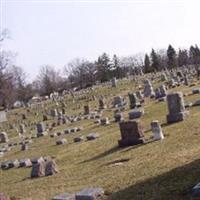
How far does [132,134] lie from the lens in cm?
2008

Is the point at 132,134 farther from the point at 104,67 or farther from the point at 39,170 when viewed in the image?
the point at 104,67

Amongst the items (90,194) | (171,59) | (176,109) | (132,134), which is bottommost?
(90,194)

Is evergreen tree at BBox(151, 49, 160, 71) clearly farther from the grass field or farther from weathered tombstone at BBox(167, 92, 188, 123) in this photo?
weathered tombstone at BBox(167, 92, 188, 123)

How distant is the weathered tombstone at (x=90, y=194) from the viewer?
487 inches

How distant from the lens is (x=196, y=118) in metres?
21.8

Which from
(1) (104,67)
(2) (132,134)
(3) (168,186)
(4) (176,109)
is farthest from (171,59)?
(3) (168,186)

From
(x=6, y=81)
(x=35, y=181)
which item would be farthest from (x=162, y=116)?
(x=6, y=81)

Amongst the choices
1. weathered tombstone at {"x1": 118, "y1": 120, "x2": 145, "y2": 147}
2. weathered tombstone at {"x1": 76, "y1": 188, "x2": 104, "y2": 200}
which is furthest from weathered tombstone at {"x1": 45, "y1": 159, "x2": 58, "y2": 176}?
weathered tombstone at {"x1": 76, "y1": 188, "x2": 104, "y2": 200}

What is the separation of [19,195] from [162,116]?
1203 centimetres

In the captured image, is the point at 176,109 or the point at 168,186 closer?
the point at 168,186

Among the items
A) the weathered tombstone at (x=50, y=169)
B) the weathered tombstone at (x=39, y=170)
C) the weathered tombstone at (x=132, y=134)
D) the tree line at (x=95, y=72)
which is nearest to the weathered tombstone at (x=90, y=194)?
the weathered tombstone at (x=50, y=169)

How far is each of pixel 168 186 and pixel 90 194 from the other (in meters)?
1.81

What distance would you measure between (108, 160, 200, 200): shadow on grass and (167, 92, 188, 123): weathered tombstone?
921 cm

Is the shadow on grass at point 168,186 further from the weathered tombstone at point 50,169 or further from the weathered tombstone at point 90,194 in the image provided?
the weathered tombstone at point 50,169
